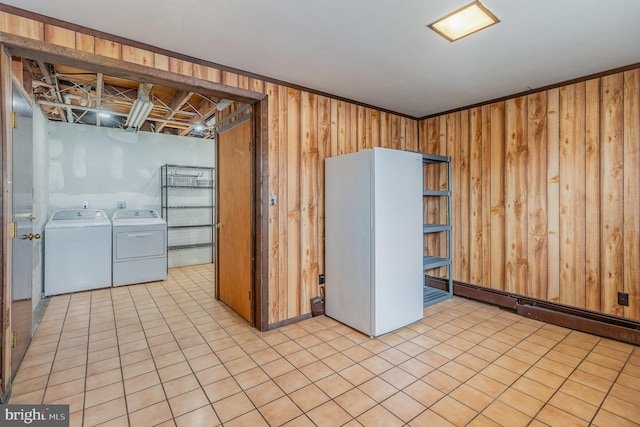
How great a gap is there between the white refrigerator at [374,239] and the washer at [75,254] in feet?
11.2

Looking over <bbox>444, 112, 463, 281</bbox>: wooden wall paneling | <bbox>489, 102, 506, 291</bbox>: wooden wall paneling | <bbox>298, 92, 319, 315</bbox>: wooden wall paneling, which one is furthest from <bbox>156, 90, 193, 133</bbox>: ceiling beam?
<bbox>489, 102, 506, 291</bbox>: wooden wall paneling

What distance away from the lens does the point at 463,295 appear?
3996mm

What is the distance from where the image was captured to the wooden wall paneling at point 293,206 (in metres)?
3.15

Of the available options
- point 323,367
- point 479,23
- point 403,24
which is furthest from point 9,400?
point 479,23

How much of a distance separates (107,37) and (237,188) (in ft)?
5.60

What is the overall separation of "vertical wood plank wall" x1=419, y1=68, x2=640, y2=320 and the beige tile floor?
0.59 m

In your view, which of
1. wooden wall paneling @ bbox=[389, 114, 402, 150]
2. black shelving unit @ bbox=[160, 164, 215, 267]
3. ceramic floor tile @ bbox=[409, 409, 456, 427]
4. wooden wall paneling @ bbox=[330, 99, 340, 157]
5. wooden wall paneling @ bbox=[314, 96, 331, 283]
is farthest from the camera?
black shelving unit @ bbox=[160, 164, 215, 267]

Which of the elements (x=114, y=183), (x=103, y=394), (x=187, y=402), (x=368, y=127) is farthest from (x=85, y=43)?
(x=114, y=183)

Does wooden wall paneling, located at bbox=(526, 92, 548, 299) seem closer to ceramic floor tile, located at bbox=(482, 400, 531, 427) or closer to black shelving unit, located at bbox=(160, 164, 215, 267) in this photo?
ceramic floor tile, located at bbox=(482, 400, 531, 427)

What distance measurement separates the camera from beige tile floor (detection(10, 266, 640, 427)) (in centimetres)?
180

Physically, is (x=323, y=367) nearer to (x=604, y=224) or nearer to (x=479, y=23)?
(x=479, y=23)

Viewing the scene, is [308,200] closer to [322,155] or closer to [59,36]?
[322,155]

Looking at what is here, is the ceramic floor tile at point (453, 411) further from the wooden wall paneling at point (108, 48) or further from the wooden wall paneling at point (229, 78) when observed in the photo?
the wooden wall paneling at point (108, 48)

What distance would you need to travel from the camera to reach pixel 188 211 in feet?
19.5
